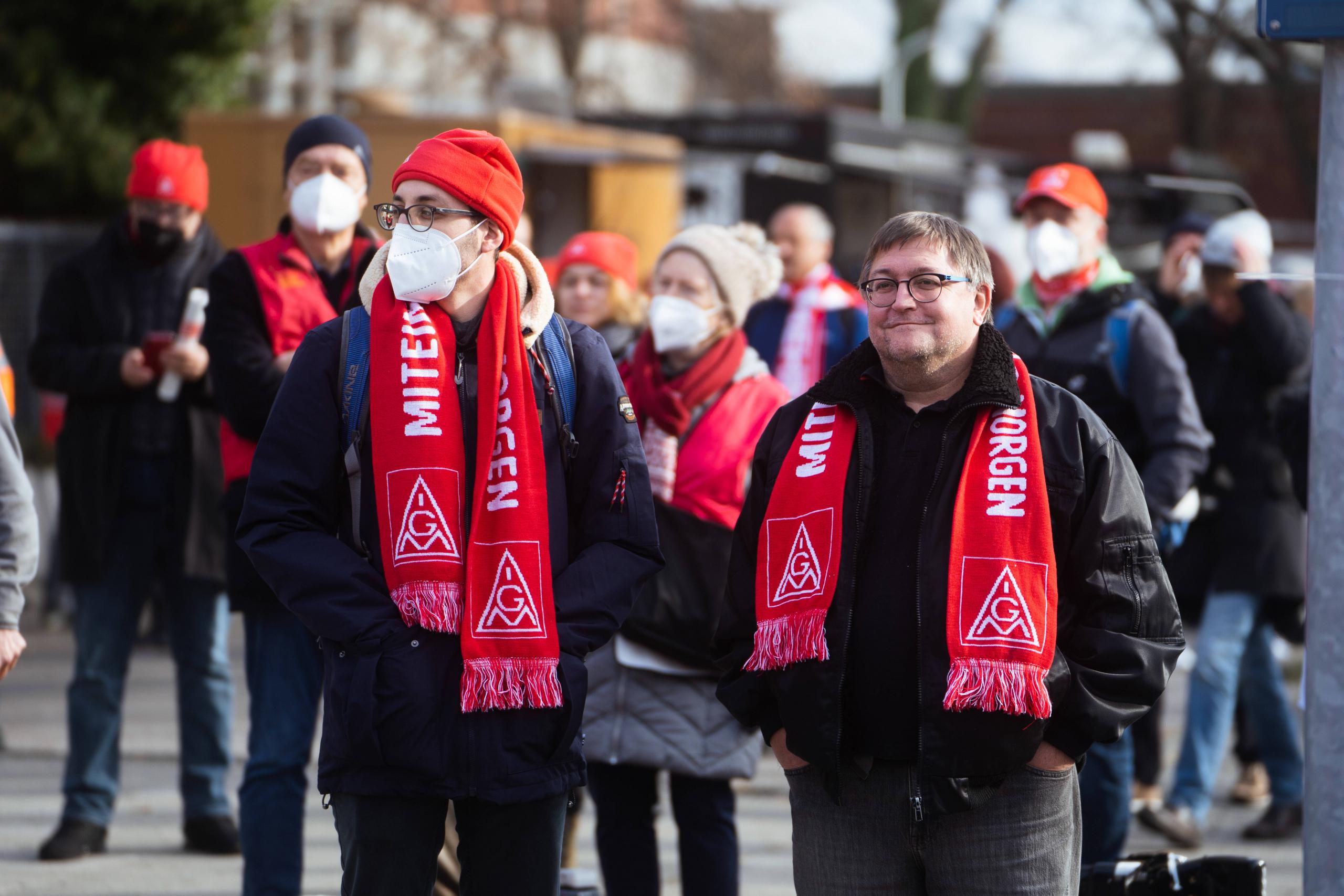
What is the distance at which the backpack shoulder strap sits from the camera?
10.4ft

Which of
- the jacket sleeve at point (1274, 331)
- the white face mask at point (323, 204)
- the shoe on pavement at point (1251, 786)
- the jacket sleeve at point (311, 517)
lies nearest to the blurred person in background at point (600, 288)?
the white face mask at point (323, 204)

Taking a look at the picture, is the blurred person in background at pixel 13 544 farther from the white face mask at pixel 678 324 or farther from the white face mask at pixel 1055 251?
the white face mask at pixel 1055 251

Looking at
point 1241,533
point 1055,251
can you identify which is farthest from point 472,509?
point 1241,533

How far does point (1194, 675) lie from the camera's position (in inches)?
241

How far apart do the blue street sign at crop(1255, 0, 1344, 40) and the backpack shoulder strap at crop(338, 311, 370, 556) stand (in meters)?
1.74

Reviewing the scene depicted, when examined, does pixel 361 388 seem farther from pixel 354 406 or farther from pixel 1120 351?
pixel 1120 351

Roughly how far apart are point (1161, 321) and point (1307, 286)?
2682 mm

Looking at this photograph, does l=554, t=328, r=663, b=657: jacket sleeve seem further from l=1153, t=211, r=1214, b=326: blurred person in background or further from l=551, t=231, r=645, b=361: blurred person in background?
l=1153, t=211, r=1214, b=326: blurred person in background

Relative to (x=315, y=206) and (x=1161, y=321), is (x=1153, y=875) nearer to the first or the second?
(x=1161, y=321)

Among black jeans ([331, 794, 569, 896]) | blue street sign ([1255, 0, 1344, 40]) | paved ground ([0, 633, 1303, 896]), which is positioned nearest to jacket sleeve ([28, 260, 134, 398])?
paved ground ([0, 633, 1303, 896])

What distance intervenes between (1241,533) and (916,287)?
3.55m

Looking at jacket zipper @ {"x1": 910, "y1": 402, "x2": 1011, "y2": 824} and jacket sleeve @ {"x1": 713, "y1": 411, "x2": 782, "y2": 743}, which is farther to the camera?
jacket sleeve @ {"x1": 713, "y1": 411, "x2": 782, "y2": 743}

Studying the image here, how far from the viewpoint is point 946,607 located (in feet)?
9.82

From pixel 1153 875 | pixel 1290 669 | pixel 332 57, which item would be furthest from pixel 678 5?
pixel 1153 875
